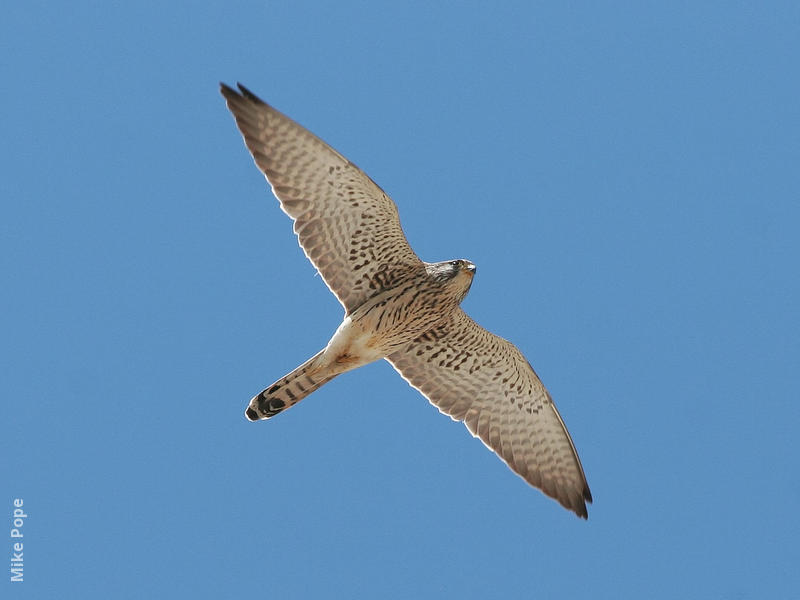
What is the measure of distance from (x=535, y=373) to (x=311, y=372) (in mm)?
2351

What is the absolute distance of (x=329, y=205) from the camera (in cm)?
1009

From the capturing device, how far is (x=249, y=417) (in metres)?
10.1

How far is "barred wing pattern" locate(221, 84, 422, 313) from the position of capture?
32.2 feet

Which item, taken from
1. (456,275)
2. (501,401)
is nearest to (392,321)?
(456,275)

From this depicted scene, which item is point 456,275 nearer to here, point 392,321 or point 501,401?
point 392,321

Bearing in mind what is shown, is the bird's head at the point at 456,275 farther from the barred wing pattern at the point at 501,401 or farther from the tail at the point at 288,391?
the tail at the point at 288,391

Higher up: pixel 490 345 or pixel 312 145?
pixel 312 145

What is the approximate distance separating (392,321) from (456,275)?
68 centimetres

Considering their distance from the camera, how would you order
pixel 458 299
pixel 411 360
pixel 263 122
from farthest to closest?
pixel 411 360 → pixel 458 299 → pixel 263 122

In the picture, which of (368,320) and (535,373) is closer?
(368,320)

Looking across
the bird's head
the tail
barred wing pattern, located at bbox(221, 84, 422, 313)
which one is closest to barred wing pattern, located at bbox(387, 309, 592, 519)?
the bird's head

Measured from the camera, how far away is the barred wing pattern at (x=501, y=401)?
11.2 m

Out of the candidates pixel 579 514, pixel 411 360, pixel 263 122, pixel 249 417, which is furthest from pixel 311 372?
pixel 579 514

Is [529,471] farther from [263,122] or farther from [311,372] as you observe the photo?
[263,122]
